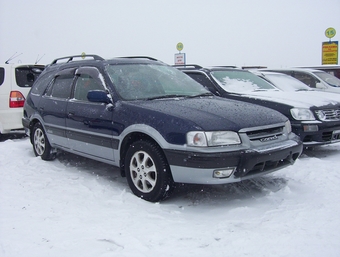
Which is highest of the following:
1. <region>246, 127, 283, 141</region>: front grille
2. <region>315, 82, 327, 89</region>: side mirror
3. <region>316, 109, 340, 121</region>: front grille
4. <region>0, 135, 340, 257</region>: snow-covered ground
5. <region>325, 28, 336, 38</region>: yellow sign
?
<region>325, 28, 336, 38</region>: yellow sign

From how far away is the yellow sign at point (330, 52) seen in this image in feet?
55.7

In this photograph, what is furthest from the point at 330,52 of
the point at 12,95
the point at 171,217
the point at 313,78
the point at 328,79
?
the point at 171,217

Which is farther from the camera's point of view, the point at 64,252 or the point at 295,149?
the point at 295,149

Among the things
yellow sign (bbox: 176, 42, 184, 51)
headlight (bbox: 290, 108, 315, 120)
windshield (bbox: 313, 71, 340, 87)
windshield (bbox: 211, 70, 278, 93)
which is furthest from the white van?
yellow sign (bbox: 176, 42, 184, 51)

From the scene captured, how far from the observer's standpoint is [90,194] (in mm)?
4367

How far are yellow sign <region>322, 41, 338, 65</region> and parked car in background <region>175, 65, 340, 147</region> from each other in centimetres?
1128

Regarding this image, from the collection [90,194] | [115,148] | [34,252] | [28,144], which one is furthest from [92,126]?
[28,144]

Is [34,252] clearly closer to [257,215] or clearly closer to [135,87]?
[257,215]

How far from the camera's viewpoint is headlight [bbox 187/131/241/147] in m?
3.68

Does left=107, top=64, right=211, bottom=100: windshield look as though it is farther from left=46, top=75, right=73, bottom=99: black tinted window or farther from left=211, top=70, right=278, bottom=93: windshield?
left=211, top=70, right=278, bottom=93: windshield

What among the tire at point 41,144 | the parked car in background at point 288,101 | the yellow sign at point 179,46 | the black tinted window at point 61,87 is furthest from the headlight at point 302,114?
the yellow sign at point 179,46

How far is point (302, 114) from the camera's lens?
5.93 m

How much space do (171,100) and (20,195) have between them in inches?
83.2

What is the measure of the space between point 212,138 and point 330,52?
51.1ft
